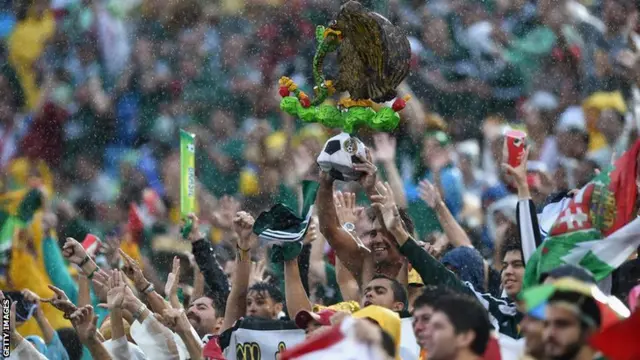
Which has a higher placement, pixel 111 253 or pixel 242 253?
pixel 242 253

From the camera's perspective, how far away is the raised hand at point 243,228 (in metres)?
8.13

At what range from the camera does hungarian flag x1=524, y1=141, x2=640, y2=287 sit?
663 cm

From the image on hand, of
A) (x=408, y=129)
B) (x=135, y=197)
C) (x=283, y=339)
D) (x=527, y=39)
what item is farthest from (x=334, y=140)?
(x=135, y=197)

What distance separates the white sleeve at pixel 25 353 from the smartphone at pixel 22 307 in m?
0.53

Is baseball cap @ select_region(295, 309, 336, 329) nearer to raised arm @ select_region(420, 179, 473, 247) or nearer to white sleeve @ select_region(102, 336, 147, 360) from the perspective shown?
raised arm @ select_region(420, 179, 473, 247)

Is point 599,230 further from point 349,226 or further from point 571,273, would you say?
point 349,226

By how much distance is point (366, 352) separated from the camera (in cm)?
586

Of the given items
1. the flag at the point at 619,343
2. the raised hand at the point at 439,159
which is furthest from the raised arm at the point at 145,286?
the flag at the point at 619,343

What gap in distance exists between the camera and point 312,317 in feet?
23.2

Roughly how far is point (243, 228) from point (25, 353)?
4.62 ft

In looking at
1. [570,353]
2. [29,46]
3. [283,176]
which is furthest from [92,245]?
[570,353]

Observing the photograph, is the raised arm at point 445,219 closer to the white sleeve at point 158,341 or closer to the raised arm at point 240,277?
the raised arm at point 240,277

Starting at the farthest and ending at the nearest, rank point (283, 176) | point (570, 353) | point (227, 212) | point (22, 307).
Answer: point (283, 176), point (227, 212), point (22, 307), point (570, 353)

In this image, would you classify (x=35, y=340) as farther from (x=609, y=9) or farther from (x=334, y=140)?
(x=609, y=9)
